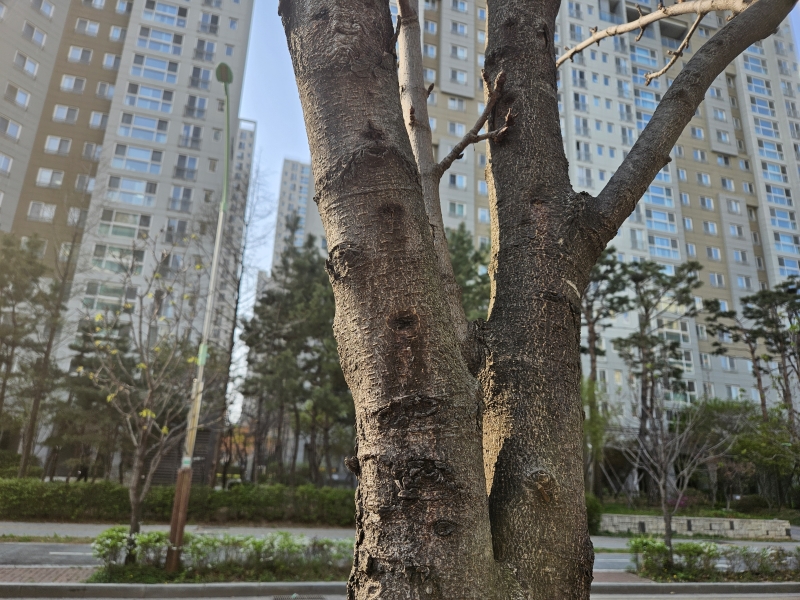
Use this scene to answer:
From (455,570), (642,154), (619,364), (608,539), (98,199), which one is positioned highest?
(98,199)

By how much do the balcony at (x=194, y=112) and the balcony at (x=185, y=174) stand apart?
3.95 meters

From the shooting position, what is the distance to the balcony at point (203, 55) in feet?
129

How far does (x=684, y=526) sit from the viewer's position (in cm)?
2283

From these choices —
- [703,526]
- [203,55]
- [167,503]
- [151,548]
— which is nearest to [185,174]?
[203,55]

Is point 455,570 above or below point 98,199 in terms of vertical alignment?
below

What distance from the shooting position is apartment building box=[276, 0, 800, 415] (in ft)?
132

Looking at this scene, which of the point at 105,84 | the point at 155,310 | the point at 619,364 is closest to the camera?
the point at 155,310

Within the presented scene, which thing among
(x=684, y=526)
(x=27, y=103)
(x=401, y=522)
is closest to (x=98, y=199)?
(x=27, y=103)

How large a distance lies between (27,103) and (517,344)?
41567 millimetres

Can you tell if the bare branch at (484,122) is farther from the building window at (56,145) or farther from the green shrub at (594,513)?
the building window at (56,145)

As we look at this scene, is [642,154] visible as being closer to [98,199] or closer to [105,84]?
[98,199]

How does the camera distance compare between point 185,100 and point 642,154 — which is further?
point 185,100

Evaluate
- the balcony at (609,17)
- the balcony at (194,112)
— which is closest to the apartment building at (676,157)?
the balcony at (609,17)

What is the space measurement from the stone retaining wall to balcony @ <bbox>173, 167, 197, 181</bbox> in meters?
31.6
